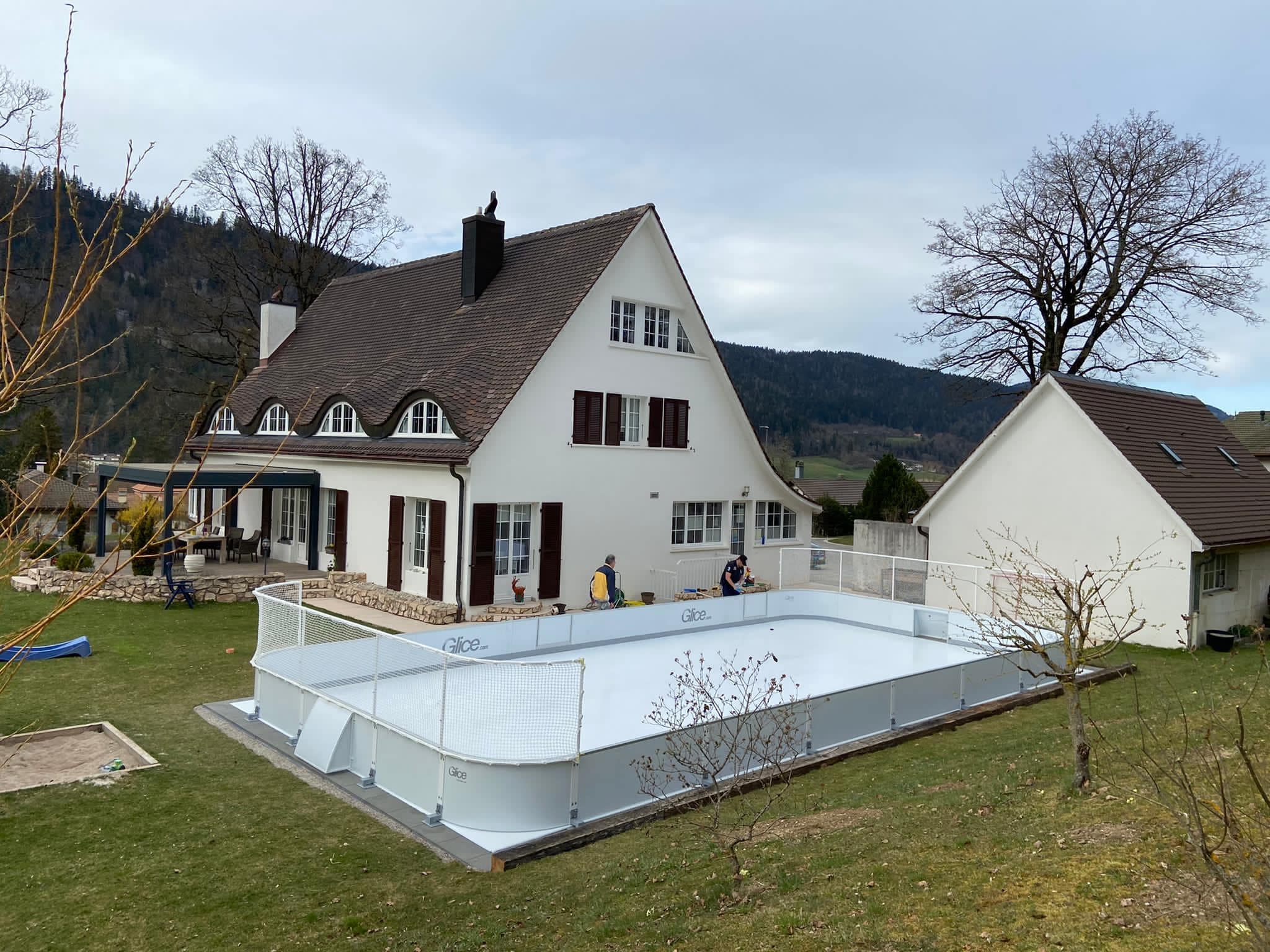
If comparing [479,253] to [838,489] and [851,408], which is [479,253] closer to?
[838,489]

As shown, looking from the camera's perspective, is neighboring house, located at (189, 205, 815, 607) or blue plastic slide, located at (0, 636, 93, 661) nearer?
blue plastic slide, located at (0, 636, 93, 661)

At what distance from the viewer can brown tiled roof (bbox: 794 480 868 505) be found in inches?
2349

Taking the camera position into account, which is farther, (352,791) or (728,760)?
(352,791)

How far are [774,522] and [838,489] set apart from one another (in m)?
41.8

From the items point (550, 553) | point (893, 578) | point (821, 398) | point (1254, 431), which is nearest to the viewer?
point (550, 553)

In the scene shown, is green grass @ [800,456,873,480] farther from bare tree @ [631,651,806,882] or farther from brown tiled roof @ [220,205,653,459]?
bare tree @ [631,651,806,882]

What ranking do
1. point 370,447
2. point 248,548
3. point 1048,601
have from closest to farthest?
point 1048,601
point 370,447
point 248,548

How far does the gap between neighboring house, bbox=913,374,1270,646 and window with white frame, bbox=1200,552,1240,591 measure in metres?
0.03

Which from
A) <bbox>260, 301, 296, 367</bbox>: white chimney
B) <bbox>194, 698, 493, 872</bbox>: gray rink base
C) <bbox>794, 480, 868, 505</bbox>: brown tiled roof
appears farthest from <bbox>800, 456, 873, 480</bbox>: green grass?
<bbox>194, 698, 493, 872</bbox>: gray rink base

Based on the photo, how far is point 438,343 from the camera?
71.3 feet

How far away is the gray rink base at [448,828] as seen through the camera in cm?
771

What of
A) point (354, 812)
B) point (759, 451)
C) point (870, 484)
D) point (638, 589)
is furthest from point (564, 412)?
point (870, 484)

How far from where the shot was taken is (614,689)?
13.1 m

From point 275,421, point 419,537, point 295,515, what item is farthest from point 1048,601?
point 275,421
